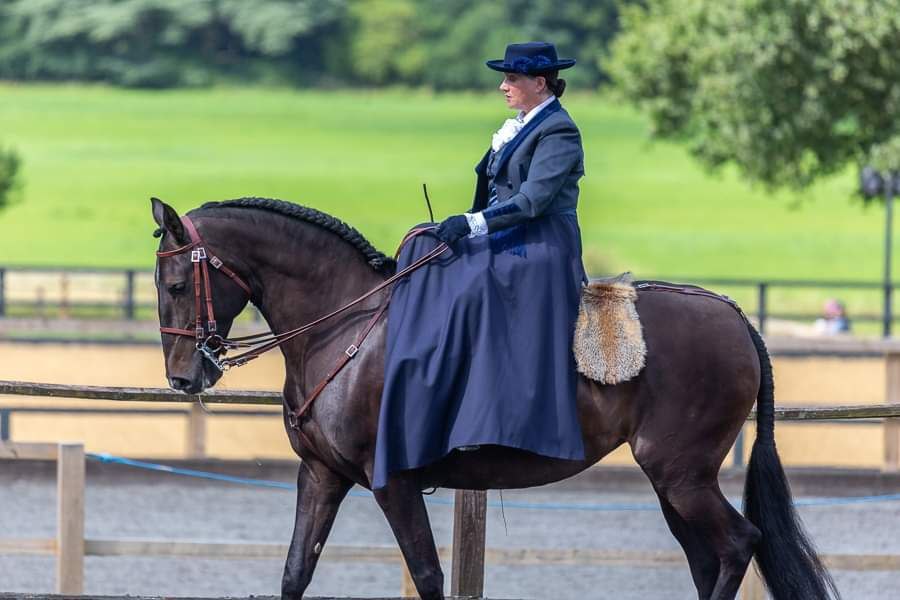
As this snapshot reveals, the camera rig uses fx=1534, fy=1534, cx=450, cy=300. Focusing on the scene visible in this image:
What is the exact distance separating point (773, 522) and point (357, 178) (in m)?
56.2

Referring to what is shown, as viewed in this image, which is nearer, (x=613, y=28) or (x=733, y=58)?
(x=733, y=58)

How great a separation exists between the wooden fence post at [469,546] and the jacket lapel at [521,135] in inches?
62.8

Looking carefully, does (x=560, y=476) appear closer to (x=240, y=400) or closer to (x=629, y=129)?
(x=240, y=400)

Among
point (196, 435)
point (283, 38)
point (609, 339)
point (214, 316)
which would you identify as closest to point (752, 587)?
point (609, 339)

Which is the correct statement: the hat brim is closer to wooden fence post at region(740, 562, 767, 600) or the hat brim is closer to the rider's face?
the rider's face

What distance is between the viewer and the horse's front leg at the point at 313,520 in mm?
5660

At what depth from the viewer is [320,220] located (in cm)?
562

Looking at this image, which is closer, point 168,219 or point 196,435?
point 168,219

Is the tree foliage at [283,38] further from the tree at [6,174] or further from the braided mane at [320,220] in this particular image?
the braided mane at [320,220]

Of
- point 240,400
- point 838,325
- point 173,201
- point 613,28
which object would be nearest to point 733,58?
point 838,325

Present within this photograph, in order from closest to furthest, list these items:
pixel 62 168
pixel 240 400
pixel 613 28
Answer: pixel 240 400 → pixel 62 168 → pixel 613 28

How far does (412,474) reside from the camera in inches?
216

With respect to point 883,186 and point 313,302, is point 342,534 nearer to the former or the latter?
point 313,302

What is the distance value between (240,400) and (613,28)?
6338cm
